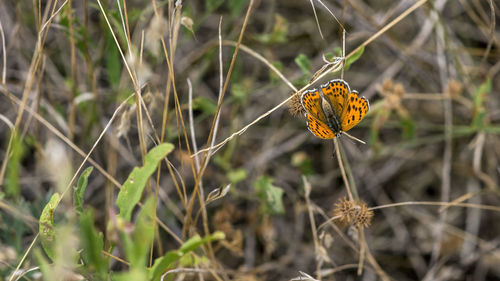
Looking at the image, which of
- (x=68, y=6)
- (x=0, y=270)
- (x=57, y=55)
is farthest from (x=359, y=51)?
(x=57, y=55)

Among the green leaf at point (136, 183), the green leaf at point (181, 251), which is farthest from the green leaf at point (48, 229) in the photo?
the green leaf at point (181, 251)

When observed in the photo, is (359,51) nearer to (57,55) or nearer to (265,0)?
(265,0)

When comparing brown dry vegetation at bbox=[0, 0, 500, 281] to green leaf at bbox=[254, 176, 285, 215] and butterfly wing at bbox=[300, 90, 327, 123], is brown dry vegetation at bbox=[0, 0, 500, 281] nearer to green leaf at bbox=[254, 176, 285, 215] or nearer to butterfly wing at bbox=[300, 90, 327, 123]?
green leaf at bbox=[254, 176, 285, 215]

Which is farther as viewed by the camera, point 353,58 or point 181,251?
point 353,58

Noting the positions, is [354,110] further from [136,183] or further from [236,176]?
[236,176]

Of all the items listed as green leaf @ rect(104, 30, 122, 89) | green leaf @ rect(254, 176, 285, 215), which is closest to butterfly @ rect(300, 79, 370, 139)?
green leaf @ rect(254, 176, 285, 215)

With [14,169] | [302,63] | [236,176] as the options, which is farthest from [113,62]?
[302,63]
